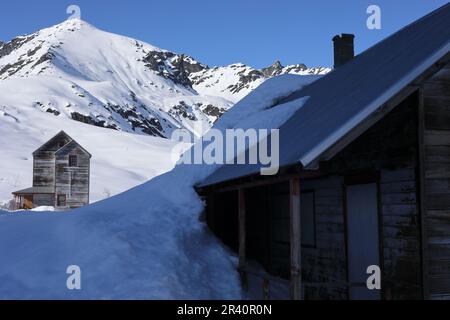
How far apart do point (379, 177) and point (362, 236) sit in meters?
1.26

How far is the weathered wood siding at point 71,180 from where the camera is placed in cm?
4562

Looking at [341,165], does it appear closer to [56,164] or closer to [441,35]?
[441,35]

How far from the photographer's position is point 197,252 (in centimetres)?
1405

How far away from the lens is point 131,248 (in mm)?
12680

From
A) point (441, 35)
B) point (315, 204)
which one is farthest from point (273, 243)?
point (441, 35)

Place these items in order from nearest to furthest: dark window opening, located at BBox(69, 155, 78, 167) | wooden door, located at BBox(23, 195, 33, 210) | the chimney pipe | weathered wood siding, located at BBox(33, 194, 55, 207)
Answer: the chimney pipe, wooden door, located at BBox(23, 195, 33, 210), weathered wood siding, located at BBox(33, 194, 55, 207), dark window opening, located at BBox(69, 155, 78, 167)

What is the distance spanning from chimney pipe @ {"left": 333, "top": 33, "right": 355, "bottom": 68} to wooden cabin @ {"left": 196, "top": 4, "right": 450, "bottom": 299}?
629 centimetres

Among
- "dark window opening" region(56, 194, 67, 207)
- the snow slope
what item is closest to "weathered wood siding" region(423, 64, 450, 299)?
the snow slope

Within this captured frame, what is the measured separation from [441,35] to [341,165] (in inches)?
116

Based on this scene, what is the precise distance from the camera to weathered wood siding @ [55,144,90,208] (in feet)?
150

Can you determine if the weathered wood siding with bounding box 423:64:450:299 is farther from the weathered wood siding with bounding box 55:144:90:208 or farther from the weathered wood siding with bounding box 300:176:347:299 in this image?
the weathered wood siding with bounding box 55:144:90:208

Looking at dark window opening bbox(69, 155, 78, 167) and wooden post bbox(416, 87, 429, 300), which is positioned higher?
dark window opening bbox(69, 155, 78, 167)

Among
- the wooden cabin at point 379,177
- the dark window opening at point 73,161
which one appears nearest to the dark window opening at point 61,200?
the dark window opening at point 73,161

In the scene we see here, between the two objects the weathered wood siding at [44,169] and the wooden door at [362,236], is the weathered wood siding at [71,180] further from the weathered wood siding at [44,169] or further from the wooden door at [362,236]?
the wooden door at [362,236]
